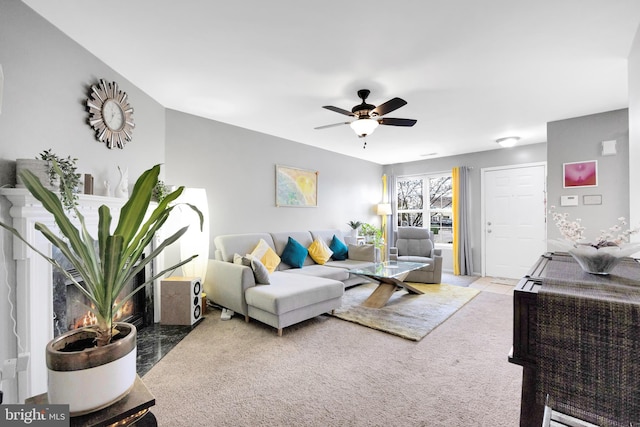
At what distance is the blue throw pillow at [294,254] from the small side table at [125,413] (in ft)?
9.81

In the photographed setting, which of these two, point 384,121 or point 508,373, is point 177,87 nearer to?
point 384,121

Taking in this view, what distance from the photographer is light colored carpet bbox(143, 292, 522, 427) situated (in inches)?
63.5

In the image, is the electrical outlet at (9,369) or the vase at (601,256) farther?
the electrical outlet at (9,369)

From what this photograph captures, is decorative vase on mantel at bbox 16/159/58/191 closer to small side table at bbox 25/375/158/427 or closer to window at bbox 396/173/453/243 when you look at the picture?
small side table at bbox 25/375/158/427

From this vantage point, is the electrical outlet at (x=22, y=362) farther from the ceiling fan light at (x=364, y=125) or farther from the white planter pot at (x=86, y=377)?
the ceiling fan light at (x=364, y=125)

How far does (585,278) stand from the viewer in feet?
3.94

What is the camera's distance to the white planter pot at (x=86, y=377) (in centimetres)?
77

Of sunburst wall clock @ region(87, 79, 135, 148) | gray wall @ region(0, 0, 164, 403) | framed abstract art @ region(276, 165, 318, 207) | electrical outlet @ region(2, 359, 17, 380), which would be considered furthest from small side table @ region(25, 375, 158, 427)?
framed abstract art @ region(276, 165, 318, 207)

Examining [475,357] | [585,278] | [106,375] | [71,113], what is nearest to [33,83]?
[71,113]

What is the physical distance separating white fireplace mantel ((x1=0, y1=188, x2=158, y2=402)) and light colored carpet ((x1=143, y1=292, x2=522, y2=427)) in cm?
60

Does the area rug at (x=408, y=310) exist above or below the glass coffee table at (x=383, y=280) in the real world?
below

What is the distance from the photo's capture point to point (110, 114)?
7.85ft

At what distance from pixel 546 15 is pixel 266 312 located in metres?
3.08

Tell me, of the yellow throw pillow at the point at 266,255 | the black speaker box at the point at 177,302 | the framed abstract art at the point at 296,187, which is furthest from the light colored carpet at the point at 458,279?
the black speaker box at the point at 177,302
